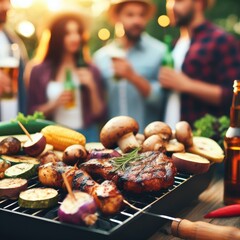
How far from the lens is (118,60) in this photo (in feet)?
17.8

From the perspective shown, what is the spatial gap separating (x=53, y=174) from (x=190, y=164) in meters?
0.68

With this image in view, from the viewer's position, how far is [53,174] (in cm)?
197

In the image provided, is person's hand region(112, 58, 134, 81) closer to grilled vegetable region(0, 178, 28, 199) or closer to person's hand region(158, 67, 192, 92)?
person's hand region(158, 67, 192, 92)

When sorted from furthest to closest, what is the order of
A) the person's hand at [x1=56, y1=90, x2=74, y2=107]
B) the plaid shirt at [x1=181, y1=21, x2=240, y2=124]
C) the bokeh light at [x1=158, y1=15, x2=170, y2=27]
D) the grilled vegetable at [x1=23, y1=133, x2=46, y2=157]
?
the bokeh light at [x1=158, y1=15, x2=170, y2=27] < the person's hand at [x1=56, y1=90, x2=74, y2=107] < the plaid shirt at [x1=181, y1=21, x2=240, y2=124] < the grilled vegetable at [x1=23, y1=133, x2=46, y2=157]

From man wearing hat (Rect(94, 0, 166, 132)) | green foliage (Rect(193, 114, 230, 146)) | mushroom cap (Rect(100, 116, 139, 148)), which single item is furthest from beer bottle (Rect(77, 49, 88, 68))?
mushroom cap (Rect(100, 116, 139, 148))

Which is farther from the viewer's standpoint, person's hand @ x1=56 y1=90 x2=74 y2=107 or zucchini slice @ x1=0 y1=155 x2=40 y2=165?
person's hand @ x1=56 y1=90 x2=74 y2=107

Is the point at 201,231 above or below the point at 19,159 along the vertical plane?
below

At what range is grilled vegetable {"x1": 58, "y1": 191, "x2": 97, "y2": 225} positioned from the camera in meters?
1.53

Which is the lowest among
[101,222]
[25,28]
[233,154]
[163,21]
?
[101,222]

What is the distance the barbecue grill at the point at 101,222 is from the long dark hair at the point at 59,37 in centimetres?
436

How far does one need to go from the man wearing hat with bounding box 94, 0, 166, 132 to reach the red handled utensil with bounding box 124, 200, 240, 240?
160 inches

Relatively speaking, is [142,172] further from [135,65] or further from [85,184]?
[135,65]

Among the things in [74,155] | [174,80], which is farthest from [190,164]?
[174,80]

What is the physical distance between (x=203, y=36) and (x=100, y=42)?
23.2ft
